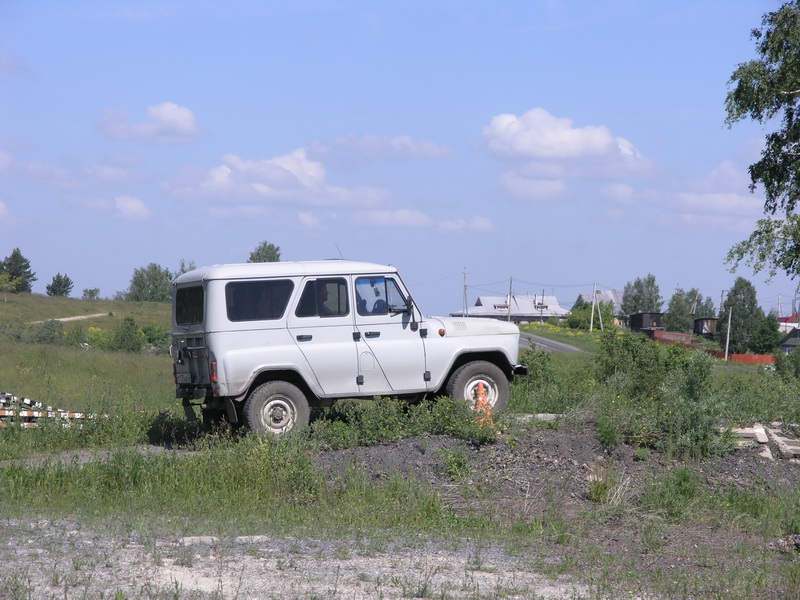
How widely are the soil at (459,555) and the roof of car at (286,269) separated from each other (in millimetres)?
2675

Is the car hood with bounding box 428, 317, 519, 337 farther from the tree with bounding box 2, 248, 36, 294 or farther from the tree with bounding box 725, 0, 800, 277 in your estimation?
the tree with bounding box 2, 248, 36, 294

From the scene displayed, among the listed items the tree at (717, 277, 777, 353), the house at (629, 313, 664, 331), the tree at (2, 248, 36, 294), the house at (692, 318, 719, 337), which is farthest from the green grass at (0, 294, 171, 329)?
the house at (692, 318, 719, 337)

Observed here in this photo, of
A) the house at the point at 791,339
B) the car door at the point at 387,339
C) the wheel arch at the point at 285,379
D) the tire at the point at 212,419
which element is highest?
the car door at the point at 387,339

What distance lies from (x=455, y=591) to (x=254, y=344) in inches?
254

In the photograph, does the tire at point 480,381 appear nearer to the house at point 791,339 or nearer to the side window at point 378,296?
the side window at point 378,296

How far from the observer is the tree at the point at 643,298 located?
12112 centimetres

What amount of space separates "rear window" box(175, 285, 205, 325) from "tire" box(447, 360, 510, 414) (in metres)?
3.63

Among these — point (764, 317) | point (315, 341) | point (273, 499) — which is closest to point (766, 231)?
point (315, 341)

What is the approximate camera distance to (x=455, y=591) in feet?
20.2

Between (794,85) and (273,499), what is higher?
(794,85)

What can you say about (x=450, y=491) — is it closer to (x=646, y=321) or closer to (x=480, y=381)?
(x=480, y=381)

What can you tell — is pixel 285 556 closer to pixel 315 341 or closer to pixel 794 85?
pixel 315 341

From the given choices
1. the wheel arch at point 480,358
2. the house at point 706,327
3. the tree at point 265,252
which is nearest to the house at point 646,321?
the house at point 706,327

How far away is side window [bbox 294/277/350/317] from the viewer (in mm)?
12305
